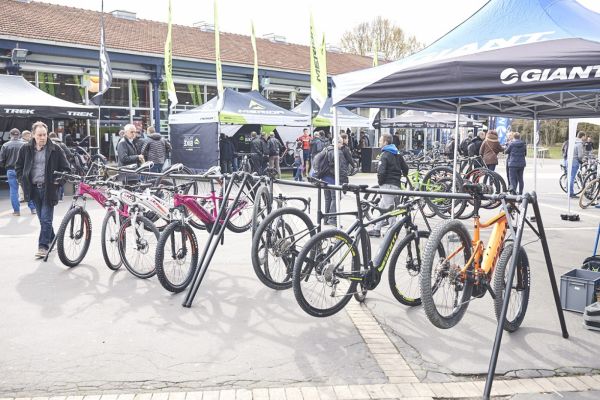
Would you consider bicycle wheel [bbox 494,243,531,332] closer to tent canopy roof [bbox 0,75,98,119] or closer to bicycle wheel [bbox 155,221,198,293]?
bicycle wheel [bbox 155,221,198,293]

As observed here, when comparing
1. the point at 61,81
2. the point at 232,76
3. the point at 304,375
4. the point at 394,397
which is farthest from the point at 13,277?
the point at 232,76

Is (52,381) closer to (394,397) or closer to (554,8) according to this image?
(394,397)

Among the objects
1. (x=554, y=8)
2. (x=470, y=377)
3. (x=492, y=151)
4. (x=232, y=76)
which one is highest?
(x=232, y=76)

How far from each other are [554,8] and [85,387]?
5.88 m

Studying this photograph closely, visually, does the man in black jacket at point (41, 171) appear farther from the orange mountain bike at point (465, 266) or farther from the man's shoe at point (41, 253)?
the orange mountain bike at point (465, 266)

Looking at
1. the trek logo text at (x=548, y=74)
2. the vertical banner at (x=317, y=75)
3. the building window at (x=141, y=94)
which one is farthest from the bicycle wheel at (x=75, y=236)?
the building window at (x=141, y=94)

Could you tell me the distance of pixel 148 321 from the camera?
498 cm

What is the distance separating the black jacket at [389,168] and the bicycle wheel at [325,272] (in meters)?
3.95

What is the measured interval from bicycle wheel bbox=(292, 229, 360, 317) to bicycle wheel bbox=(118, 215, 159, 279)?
83.8 inches

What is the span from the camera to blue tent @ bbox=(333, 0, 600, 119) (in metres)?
4.91

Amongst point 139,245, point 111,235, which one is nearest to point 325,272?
point 139,245

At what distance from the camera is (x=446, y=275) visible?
14.6ft

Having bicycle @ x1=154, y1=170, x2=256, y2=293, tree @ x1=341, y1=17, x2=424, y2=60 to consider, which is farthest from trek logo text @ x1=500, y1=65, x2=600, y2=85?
tree @ x1=341, y1=17, x2=424, y2=60

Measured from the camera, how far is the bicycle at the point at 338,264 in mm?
4664
